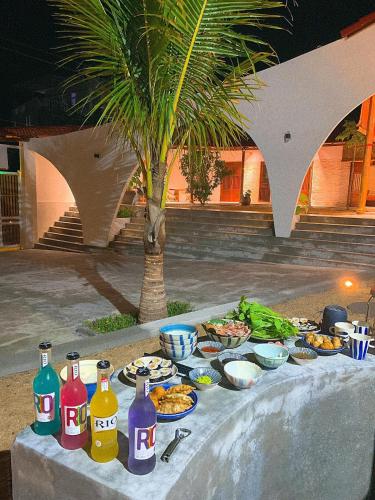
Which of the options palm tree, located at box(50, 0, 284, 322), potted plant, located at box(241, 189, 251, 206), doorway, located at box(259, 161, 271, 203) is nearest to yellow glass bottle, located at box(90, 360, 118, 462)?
palm tree, located at box(50, 0, 284, 322)

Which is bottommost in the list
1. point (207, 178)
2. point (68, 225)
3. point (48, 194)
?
point (68, 225)

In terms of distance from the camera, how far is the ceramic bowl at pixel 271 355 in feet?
7.72

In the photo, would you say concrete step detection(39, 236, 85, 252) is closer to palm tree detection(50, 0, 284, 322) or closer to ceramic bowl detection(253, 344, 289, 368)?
palm tree detection(50, 0, 284, 322)

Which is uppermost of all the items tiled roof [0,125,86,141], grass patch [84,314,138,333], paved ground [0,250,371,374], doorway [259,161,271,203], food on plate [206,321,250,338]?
tiled roof [0,125,86,141]

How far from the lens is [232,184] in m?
21.9

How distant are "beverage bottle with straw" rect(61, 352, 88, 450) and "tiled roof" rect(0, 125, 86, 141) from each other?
15.0 meters

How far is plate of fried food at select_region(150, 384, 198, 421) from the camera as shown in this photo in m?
1.82

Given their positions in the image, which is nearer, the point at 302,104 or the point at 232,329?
the point at 232,329

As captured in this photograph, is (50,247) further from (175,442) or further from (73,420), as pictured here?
(175,442)

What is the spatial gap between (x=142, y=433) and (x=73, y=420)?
33cm

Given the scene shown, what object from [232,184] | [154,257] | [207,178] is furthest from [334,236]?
[232,184]

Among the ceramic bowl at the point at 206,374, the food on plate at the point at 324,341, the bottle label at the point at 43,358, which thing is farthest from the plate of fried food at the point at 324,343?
the bottle label at the point at 43,358

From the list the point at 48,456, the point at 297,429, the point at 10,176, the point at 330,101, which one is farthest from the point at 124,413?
the point at 10,176

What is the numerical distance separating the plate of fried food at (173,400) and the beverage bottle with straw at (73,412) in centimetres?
35
